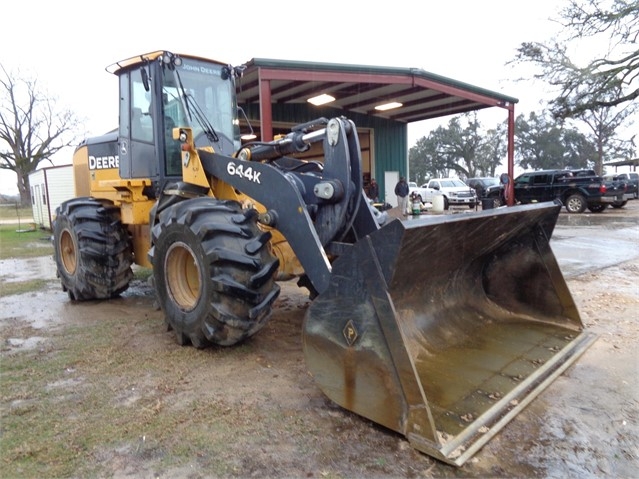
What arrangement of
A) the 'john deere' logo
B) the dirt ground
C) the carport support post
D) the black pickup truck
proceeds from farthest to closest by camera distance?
1. the black pickup truck
2. the carport support post
3. the 'john deere' logo
4. the dirt ground

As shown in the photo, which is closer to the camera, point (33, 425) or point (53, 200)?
point (33, 425)

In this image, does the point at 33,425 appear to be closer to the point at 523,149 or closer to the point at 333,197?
the point at 333,197

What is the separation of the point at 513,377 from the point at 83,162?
644 cm

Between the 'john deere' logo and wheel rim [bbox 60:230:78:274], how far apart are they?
4.91 m

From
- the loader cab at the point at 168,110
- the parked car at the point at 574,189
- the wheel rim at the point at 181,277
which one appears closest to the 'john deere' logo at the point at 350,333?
the wheel rim at the point at 181,277

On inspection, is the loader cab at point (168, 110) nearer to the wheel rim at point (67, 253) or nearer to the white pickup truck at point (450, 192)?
the wheel rim at point (67, 253)

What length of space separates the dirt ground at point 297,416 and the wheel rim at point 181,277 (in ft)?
1.48

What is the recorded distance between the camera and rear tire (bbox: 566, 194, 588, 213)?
63.3 feet

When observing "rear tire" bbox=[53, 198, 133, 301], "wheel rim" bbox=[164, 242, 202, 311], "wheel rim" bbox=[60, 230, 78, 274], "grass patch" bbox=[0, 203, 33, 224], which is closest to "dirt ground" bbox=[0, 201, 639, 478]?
"wheel rim" bbox=[164, 242, 202, 311]

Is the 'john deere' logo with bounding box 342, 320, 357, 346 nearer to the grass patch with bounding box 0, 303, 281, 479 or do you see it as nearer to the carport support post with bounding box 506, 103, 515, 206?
the grass patch with bounding box 0, 303, 281, 479

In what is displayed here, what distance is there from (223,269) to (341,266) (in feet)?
3.62

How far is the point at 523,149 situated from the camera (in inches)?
2368

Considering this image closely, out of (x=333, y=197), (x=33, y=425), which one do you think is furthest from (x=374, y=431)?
(x=33, y=425)

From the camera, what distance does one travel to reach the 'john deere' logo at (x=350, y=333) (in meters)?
2.74
